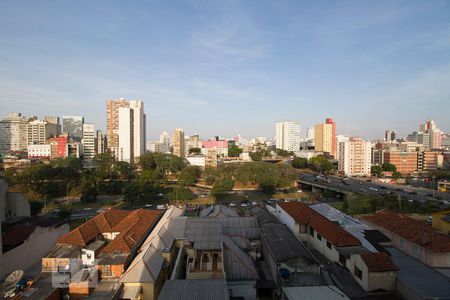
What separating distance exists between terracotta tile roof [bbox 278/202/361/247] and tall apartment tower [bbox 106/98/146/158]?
1390 inches

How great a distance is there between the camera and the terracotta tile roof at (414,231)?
8883 millimetres

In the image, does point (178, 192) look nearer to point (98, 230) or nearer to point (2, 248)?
point (98, 230)

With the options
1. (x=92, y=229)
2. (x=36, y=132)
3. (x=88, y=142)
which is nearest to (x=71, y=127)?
(x=36, y=132)

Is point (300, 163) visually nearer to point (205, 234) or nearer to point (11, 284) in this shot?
point (205, 234)

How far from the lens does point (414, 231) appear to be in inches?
393

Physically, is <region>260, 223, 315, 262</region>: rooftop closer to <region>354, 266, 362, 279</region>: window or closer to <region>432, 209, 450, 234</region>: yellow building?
<region>354, 266, 362, 279</region>: window

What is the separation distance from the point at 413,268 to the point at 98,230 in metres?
11.1

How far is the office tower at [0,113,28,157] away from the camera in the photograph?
5007 centimetres

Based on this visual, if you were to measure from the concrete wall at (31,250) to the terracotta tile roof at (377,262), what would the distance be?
1075cm

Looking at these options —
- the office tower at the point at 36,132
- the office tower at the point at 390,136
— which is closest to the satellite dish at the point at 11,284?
the office tower at the point at 36,132

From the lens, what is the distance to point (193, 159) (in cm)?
4200

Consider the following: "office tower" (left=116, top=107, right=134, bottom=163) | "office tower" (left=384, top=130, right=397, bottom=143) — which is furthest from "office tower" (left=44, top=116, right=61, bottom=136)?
"office tower" (left=384, top=130, right=397, bottom=143)

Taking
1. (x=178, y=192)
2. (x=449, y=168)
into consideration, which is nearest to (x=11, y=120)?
(x=178, y=192)

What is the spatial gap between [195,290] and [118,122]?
139 ft
